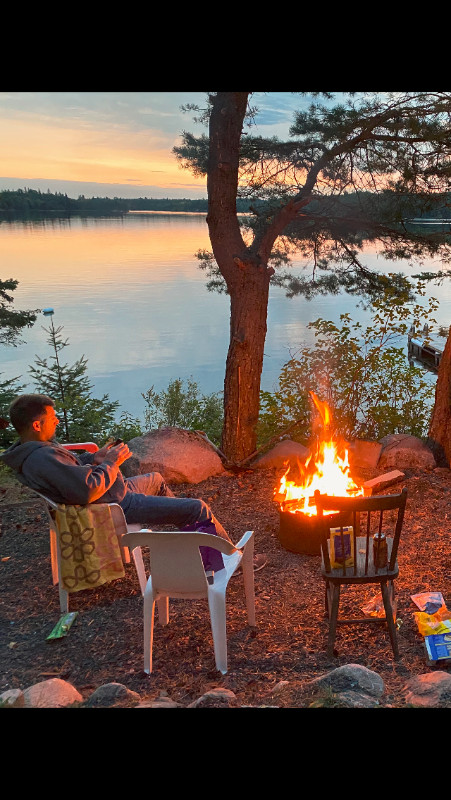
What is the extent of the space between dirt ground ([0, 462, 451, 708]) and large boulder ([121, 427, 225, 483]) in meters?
0.88

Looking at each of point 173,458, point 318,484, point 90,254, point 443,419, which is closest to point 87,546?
point 318,484

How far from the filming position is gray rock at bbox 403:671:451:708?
216cm

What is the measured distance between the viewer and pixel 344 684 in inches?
90.5

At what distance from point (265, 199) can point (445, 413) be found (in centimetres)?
272

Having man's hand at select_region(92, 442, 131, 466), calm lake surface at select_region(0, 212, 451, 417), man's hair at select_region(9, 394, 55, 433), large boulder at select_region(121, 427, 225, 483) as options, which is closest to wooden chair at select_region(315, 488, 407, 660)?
man's hand at select_region(92, 442, 131, 466)

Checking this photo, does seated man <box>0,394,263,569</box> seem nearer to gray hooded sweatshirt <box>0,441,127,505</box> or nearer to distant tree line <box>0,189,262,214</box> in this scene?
gray hooded sweatshirt <box>0,441,127,505</box>

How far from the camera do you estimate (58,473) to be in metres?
3.15

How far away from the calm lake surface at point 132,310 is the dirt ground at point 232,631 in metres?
3.66

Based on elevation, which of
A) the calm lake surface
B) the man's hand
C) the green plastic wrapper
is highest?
the man's hand

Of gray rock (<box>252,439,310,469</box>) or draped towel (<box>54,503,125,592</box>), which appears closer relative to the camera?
draped towel (<box>54,503,125,592</box>)

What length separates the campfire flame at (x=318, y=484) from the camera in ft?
12.6

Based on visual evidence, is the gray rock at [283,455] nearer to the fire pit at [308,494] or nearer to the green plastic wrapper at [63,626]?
the fire pit at [308,494]

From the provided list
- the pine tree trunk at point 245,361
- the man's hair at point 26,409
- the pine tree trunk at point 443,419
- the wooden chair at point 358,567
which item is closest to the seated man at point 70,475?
the man's hair at point 26,409

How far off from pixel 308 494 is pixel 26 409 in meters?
1.75
